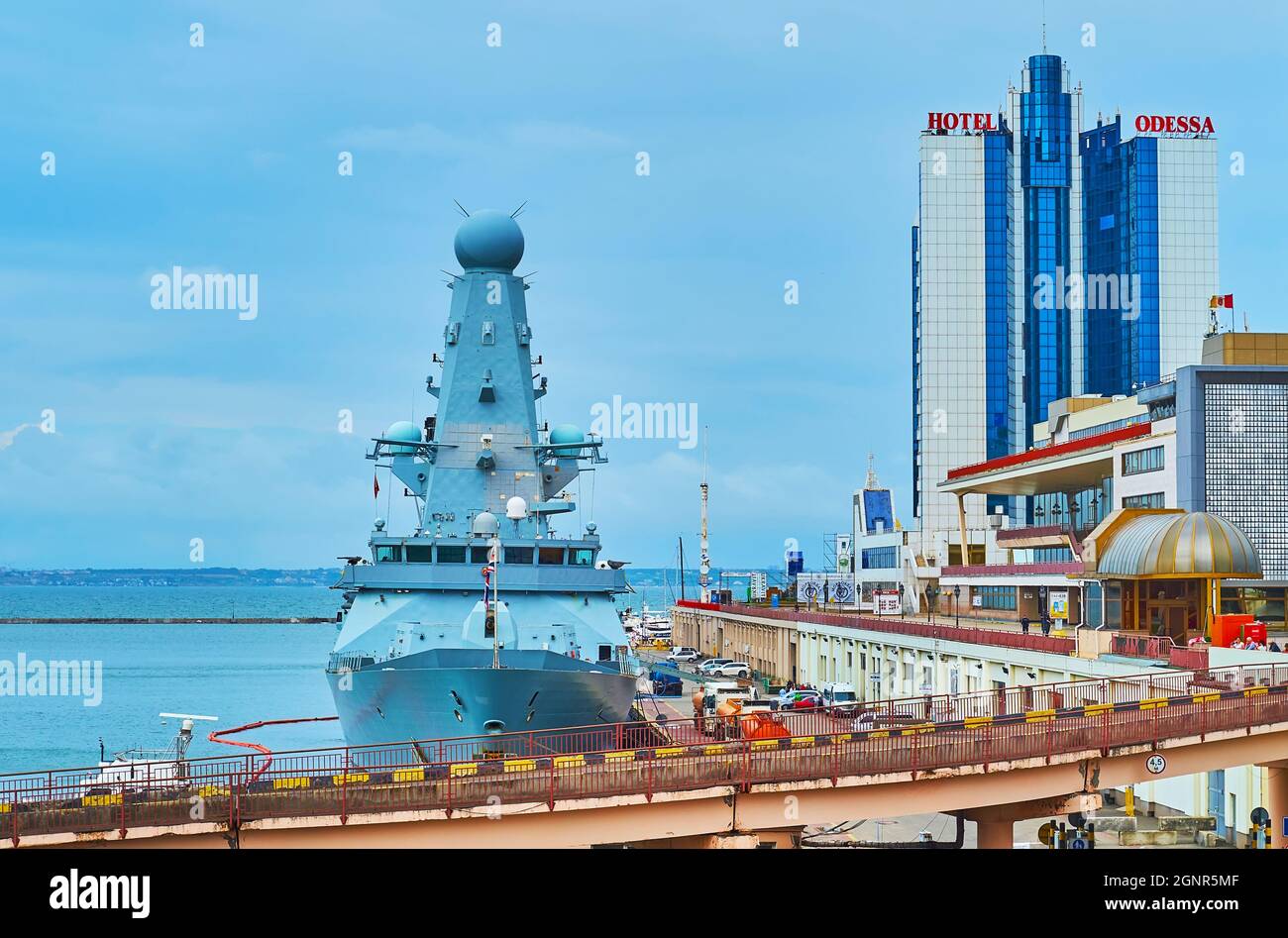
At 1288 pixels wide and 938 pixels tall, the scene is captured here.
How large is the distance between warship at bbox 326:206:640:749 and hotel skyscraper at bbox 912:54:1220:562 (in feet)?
339

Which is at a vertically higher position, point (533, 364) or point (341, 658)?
point (533, 364)

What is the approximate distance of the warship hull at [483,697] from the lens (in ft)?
139

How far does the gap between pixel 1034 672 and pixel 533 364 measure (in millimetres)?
23429

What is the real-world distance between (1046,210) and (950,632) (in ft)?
340

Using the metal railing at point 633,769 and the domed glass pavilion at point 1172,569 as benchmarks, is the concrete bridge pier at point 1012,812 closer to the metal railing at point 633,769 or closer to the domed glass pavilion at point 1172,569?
the metal railing at point 633,769

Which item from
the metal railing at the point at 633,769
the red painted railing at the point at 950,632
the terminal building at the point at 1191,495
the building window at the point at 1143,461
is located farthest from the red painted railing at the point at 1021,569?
the metal railing at the point at 633,769

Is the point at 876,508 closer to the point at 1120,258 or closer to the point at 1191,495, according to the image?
the point at 1120,258

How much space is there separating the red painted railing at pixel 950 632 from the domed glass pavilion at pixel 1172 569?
3701mm
